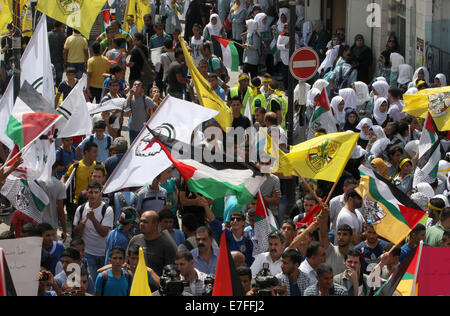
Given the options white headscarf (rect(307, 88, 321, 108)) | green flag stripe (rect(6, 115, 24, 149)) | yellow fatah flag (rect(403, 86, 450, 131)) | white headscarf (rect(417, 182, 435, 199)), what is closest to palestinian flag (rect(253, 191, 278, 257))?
white headscarf (rect(417, 182, 435, 199))

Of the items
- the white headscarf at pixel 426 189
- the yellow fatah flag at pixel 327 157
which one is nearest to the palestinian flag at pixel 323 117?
the white headscarf at pixel 426 189

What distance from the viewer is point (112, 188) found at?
37.1ft

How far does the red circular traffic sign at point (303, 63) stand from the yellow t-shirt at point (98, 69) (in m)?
4.21

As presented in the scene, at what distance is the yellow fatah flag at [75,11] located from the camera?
1698cm

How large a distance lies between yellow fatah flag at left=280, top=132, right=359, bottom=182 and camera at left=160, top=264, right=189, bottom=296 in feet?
8.79

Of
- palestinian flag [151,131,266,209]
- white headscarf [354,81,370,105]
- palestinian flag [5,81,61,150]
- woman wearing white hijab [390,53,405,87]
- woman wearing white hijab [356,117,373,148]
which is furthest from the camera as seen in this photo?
woman wearing white hijab [390,53,405,87]

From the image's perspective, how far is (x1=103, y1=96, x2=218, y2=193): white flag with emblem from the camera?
37.3 feet

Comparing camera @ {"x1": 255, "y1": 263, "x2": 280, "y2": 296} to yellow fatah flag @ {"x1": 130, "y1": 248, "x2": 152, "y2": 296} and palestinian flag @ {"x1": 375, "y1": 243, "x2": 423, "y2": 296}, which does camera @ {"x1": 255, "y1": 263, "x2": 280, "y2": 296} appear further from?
yellow fatah flag @ {"x1": 130, "y1": 248, "x2": 152, "y2": 296}

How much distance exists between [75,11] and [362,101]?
4.68 meters

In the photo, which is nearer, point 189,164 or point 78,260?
point 78,260

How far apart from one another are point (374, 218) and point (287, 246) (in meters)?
0.89
